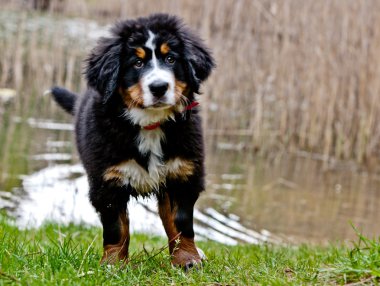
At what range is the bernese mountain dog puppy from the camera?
3.72 meters

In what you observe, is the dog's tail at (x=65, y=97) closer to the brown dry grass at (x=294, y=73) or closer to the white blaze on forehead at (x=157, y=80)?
the white blaze on forehead at (x=157, y=80)

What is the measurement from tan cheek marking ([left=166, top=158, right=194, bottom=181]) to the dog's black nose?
0.46 metres

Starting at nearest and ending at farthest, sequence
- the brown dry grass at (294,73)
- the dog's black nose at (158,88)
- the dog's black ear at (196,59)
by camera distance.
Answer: the dog's black nose at (158,88)
the dog's black ear at (196,59)
the brown dry grass at (294,73)

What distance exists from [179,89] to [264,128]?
7747 mm

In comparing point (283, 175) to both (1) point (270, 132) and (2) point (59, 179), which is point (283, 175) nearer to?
(1) point (270, 132)

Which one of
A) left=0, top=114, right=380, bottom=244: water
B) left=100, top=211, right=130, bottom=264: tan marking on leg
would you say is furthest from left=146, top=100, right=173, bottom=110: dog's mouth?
left=0, top=114, right=380, bottom=244: water

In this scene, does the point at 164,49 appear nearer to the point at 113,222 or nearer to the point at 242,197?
the point at 113,222

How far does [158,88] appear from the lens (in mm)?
3531

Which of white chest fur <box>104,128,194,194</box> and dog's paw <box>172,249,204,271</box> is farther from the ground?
white chest fur <box>104,128,194,194</box>

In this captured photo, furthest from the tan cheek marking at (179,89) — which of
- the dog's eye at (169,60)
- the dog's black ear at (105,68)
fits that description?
the dog's black ear at (105,68)

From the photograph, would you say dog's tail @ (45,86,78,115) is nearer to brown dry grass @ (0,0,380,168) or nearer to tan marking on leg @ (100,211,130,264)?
tan marking on leg @ (100,211,130,264)

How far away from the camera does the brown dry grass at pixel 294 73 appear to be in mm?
10352

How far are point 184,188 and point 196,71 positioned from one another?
72cm

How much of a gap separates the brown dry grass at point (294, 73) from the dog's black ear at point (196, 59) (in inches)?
264
